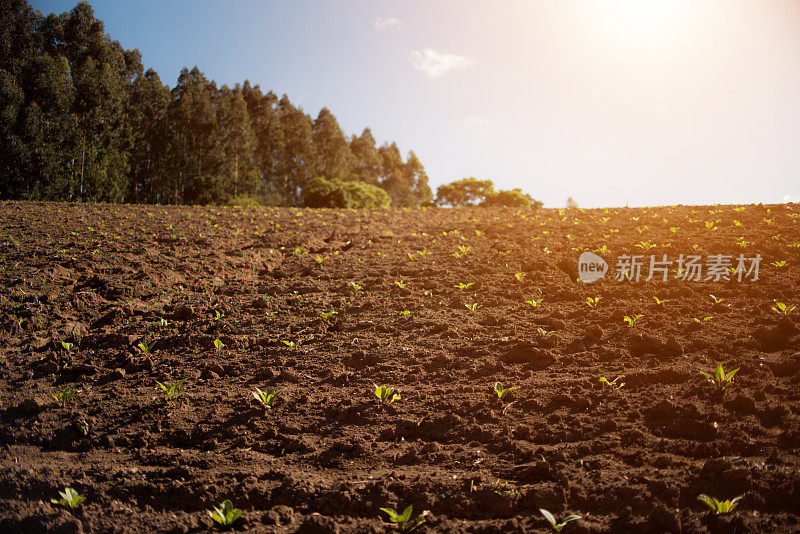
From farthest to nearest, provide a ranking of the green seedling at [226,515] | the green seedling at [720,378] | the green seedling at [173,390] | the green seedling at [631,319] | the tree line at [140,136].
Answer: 1. the tree line at [140,136]
2. the green seedling at [631,319]
3. the green seedling at [173,390]
4. the green seedling at [720,378]
5. the green seedling at [226,515]

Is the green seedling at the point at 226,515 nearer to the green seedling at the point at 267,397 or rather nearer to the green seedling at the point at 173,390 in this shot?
the green seedling at the point at 267,397

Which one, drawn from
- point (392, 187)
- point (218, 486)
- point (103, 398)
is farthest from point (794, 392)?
point (392, 187)

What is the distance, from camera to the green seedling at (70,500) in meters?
2.39

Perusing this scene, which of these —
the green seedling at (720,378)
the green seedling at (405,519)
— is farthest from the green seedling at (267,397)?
the green seedling at (720,378)

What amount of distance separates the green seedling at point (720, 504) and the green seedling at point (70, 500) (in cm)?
325

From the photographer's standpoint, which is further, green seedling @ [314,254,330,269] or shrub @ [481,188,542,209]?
shrub @ [481,188,542,209]

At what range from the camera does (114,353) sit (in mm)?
4387

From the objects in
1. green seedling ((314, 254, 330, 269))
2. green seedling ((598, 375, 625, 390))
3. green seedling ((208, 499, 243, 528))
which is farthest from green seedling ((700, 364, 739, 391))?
green seedling ((314, 254, 330, 269))

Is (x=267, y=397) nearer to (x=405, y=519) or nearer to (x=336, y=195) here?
(x=405, y=519)

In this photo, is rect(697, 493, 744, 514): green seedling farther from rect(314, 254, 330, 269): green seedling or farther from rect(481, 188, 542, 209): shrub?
rect(481, 188, 542, 209): shrub

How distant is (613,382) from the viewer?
10.3ft

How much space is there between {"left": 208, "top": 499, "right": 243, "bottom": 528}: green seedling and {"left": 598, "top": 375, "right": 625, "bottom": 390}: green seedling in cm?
253

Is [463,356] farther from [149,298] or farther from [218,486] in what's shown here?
[149,298]

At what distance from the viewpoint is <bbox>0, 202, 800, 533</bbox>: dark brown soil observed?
233 cm
